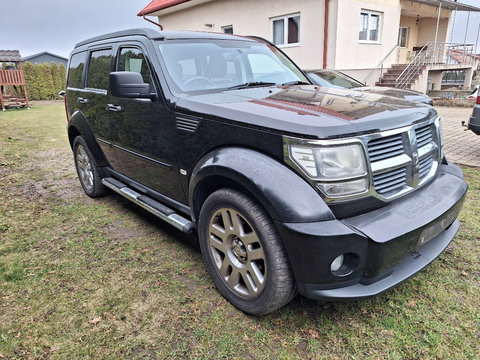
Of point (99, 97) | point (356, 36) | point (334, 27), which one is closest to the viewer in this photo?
point (99, 97)

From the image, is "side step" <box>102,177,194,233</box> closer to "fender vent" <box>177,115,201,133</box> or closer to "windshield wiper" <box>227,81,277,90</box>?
"fender vent" <box>177,115,201,133</box>

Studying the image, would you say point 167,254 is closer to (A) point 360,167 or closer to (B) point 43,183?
(A) point 360,167

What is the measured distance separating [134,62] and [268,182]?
2028 millimetres

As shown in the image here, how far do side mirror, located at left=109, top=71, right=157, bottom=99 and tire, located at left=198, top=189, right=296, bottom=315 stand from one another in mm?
1067

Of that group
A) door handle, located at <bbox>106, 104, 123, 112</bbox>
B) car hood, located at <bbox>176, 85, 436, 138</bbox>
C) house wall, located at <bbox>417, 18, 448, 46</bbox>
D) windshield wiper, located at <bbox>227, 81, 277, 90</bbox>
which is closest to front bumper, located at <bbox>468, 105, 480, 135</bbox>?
car hood, located at <bbox>176, 85, 436, 138</bbox>

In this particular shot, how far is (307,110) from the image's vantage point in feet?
7.14

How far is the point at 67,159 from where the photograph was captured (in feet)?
22.9

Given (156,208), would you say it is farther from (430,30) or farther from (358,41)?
(430,30)

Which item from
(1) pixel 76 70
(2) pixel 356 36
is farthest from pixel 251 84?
(2) pixel 356 36

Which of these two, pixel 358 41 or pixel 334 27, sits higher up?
pixel 334 27

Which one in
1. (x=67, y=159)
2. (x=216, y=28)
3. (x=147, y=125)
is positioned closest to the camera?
(x=147, y=125)

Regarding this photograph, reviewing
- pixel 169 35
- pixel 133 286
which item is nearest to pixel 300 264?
pixel 133 286

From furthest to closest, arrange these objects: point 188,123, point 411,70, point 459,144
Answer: point 411,70
point 459,144
point 188,123

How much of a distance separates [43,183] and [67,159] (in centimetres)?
165
